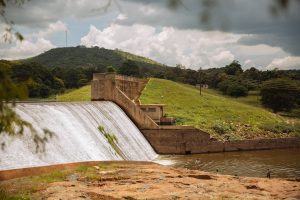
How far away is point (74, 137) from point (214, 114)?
104 feet

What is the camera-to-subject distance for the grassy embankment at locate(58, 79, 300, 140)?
48219 mm

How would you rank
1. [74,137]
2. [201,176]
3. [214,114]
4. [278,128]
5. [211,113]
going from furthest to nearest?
[211,113]
[214,114]
[278,128]
[74,137]
[201,176]

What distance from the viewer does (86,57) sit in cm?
16625

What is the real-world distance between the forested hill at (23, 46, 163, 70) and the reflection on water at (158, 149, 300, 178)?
11616 centimetres

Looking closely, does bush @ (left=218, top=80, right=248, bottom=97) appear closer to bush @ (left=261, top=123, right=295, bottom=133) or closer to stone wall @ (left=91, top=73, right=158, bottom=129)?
bush @ (left=261, top=123, right=295, bottom=133)

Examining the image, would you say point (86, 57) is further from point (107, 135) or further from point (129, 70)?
point (107, 135)

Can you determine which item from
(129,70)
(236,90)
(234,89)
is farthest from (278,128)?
(129,70)

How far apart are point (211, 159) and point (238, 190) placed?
60.9ft

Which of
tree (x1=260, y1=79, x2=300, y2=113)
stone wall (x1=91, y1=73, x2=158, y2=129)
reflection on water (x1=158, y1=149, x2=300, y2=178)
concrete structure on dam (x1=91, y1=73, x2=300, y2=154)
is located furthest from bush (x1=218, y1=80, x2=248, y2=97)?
stone wall (x1=91, y1=73, x2=158, y2=129)

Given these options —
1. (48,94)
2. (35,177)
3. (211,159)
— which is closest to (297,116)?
(211,159)

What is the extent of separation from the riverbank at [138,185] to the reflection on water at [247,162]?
8.61m

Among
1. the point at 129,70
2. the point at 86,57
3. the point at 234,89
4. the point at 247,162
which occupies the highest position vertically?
the point at 86,57

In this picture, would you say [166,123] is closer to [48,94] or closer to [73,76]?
[48,94]

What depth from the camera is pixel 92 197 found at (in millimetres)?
15633
